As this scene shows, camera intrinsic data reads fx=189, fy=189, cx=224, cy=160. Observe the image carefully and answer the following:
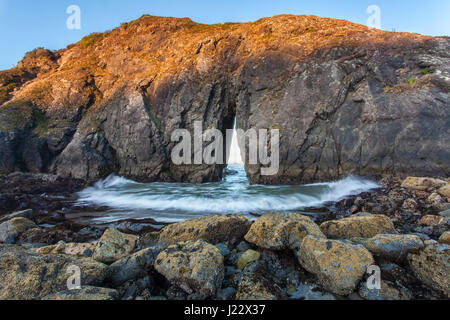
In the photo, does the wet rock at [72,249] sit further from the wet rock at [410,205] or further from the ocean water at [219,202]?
the wet rock at [410,205]

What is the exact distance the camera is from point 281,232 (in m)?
3.86

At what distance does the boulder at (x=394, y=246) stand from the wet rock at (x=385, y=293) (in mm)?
668

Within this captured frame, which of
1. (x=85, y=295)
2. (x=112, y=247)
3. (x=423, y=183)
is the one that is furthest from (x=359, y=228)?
(x=423, y=183)

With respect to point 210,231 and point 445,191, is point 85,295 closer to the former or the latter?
point 210,231

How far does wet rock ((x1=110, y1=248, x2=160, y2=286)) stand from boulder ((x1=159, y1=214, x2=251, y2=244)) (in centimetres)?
103

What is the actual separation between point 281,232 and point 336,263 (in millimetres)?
1142

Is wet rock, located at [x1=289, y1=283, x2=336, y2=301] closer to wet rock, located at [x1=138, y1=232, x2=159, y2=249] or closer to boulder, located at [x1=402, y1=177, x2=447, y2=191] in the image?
wet rock, located at [x1=138, y1=232, x2=159, y2=249]

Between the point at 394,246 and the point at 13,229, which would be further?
the point at 13,229

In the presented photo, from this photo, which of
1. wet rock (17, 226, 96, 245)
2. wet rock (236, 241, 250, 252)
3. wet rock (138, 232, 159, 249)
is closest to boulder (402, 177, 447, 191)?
wet rock (236, 241, 250, 252)

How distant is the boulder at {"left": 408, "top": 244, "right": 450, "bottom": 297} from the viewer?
265cm

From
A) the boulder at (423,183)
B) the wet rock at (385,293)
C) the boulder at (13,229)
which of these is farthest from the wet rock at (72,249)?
the boulder at (423,183)

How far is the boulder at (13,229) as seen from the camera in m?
5.05
